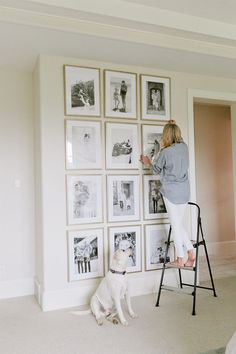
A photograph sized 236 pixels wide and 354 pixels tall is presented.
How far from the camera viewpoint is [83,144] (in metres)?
3.17

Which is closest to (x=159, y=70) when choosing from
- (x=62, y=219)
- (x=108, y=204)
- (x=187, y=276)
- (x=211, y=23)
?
(x=211, y=23)

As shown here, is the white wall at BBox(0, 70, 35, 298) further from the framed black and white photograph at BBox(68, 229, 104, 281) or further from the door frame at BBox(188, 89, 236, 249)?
the door frame at BBox(188, 89, 236, 249)

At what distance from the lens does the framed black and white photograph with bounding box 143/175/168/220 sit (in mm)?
3418

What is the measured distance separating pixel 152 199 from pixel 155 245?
0.50 metres

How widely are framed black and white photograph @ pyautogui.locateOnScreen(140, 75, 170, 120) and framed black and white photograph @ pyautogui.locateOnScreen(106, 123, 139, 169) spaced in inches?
9.5

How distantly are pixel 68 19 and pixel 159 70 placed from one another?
1287 mm

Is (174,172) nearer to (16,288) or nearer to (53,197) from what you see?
(53,197)

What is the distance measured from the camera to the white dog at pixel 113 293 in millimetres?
2605

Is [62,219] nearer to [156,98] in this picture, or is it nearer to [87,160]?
[87,160]

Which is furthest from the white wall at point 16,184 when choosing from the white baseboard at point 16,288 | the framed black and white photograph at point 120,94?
the framed black and white photograph at point 120,94

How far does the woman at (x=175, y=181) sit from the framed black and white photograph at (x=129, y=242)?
47 cm

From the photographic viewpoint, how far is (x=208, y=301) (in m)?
3.10

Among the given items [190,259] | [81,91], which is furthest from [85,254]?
[81,91]

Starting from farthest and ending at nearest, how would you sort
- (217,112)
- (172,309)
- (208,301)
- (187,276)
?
(217,112)
(187,276)
(208,301)
(172,309)
